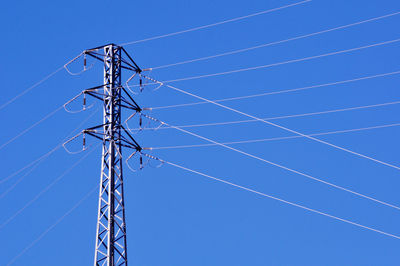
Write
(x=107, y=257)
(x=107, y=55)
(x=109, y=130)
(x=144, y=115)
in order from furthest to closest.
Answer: (x=144, y=115)
(x=107, y=55)
(x=109, y=130)
(x=107, y=257)

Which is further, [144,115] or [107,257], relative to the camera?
[144,115]

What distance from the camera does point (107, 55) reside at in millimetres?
27891

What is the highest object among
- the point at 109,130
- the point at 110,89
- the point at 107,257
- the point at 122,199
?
the point at 110,89

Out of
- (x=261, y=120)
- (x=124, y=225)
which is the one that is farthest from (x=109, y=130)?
(x=261, y=120)

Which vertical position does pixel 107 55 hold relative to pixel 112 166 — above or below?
above

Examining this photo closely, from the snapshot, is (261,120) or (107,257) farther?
(261,120)


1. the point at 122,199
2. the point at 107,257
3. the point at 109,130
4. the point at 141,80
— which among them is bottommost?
the point at 107,257

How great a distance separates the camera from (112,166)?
83.0ft

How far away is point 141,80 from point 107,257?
8.38 m

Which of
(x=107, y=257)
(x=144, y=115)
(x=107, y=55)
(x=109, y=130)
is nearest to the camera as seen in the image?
(x=107, y=257)

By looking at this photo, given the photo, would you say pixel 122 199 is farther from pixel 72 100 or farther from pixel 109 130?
pixel 72 100

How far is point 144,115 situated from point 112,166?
4797 millimetres

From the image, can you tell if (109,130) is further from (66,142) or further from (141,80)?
(141,80)

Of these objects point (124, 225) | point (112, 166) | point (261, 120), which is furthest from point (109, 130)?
point (261, 120)
